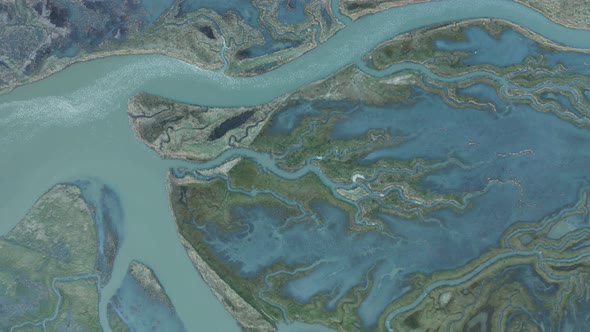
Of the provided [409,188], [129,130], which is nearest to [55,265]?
[129,130]

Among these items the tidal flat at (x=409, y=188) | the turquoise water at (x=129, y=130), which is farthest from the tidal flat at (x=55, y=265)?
the tidal flat at (x=409, y=188)

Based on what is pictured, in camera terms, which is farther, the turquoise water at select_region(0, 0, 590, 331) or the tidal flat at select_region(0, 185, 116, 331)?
the turquoise water at select_region(0, 0, 590, 331)

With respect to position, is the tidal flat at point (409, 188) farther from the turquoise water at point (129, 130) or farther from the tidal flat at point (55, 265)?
the tidal flat at point (55, 265)

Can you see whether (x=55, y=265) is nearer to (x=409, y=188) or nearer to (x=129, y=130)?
(x=129, y=130)

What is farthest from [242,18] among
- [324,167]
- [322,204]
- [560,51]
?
[560,51]

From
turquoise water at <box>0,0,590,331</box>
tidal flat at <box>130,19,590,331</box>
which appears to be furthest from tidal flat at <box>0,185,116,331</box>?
tidal flat at <box>130,19,590,331</box>

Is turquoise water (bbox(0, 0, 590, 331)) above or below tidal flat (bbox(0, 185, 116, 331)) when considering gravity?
above

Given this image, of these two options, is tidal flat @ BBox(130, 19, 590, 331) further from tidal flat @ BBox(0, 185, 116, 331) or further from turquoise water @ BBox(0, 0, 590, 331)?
tidal flat @ BBox(0, 185, 116, 331)
